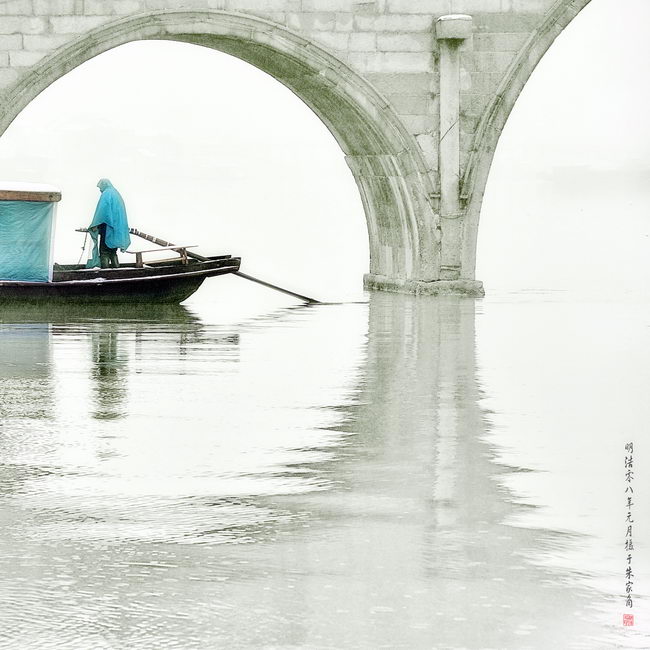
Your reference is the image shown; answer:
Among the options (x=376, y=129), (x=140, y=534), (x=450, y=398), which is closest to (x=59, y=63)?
(x=376, y=129)

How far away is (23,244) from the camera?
1939 centimetres

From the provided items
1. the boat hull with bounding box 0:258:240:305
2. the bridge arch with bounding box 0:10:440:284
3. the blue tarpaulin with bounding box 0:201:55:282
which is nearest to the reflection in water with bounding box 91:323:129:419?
the boat hull with bounding box 0:258:240:305

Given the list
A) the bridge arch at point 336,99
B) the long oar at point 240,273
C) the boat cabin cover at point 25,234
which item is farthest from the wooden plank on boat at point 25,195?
Result: the long oar at point 240,273

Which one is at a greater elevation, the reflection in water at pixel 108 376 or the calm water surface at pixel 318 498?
the reflection in water at pixel 108 376

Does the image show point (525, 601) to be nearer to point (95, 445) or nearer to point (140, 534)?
point (140, 534)

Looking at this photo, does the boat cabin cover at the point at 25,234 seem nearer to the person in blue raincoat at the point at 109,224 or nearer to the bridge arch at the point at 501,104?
the person in blue raincoat at the point at 109,224

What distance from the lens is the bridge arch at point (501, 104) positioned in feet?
68.8

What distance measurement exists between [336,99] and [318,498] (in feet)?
48.6

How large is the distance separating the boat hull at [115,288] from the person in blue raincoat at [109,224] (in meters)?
0.99

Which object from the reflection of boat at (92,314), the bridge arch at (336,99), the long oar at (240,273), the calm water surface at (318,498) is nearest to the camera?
the calm water surface at (318,498)

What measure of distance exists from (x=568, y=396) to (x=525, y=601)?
19.2 feet

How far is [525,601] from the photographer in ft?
17.7

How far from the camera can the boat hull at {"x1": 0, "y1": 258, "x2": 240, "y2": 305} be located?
62.1 feet

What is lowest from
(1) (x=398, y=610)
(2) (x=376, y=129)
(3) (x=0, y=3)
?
(1) (x=398, y=610)
